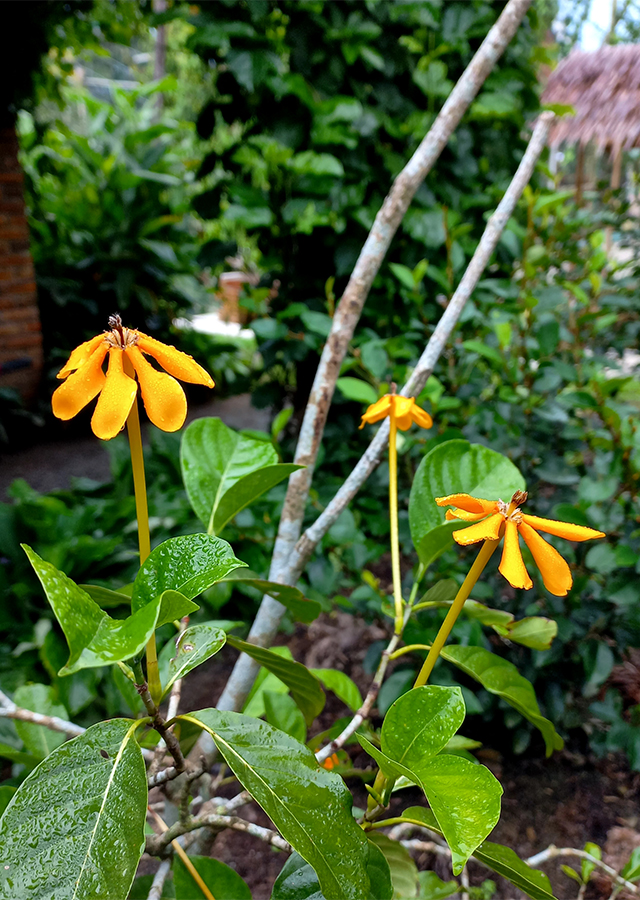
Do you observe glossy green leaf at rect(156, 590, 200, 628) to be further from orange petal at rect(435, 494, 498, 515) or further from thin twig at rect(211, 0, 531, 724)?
thin twig at rect(211, 0, 531, 724)

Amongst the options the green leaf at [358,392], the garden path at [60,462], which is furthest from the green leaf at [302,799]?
the garden path at [60,462]

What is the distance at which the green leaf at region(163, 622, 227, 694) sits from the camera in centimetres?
42

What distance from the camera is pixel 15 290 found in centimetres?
388

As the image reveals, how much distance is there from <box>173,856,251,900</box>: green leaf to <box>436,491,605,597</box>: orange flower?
0.44 meters

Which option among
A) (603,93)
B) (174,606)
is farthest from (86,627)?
(603,93)

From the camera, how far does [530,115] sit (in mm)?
2492

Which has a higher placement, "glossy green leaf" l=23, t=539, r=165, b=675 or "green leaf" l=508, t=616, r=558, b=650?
"glossy green leaf" l=23, t=539, r=165, b=675

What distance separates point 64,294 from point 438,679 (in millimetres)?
3960

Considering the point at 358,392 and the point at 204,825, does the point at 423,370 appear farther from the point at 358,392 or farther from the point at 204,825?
the point at 204,825

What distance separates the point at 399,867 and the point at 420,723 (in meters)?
0.26

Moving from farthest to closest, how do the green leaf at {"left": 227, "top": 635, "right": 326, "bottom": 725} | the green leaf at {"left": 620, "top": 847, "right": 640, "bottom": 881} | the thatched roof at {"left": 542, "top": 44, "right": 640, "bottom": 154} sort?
1. the thatched roof at {"left": 542, "top": 44, "right": 640, "bottom": 154}
2. the green leaf at {"left": 620, "top": 847, "right": 640, "bottom": 881}
3. the green leaf at {"left": 227, "top": 635, "right": 326, "bottom": 725}

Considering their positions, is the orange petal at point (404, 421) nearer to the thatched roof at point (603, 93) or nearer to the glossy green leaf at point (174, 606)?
the glossy green leaf at point (174, 606)

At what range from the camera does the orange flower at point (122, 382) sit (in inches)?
14.1

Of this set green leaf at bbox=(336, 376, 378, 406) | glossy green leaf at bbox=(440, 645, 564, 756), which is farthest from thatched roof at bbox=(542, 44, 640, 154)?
glossy green leaf at bbox=(440, 645, 564, 756)
